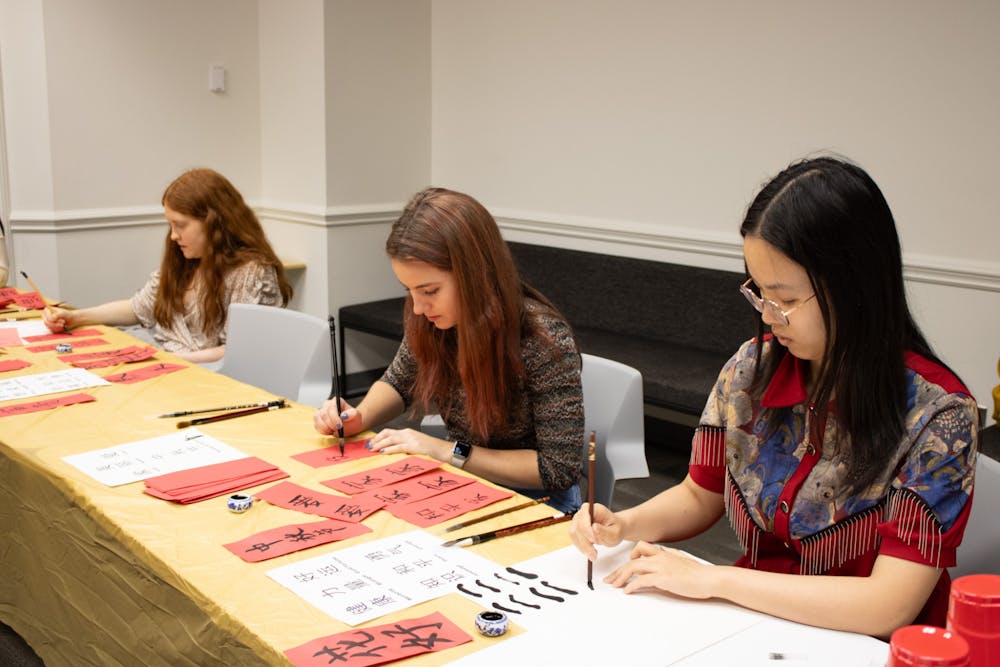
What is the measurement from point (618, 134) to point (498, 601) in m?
3.53

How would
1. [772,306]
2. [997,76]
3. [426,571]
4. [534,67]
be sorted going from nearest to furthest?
[772,306], [426,571], [997,76], [534,67]

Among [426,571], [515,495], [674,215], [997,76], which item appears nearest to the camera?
[426,571]

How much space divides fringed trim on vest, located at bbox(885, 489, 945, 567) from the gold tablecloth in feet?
1.84

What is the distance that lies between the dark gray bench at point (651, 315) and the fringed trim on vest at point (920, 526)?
2.38 meters

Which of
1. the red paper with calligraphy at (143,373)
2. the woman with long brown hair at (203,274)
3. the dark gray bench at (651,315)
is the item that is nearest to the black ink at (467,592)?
the red paper with calligraphy at (143,373)

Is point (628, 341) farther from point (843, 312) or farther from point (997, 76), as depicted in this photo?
point (843, 312)

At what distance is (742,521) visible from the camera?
66.1 inches

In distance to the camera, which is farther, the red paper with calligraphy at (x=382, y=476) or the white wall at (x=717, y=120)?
the white wall at (x=717, y=120)

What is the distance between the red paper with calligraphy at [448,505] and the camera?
5.87 ft

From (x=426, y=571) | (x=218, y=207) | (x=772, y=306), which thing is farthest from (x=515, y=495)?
(x=218, y=207)

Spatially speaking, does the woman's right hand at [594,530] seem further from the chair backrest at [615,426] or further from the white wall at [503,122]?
the white wall at [503,122]

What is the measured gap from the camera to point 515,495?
6.22 ft

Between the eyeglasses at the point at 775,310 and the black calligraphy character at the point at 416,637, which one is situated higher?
the eyeglasses at the point at 775,310

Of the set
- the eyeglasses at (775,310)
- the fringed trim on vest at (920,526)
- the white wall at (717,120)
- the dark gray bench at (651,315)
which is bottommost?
the dark gray bench at (651,315)
